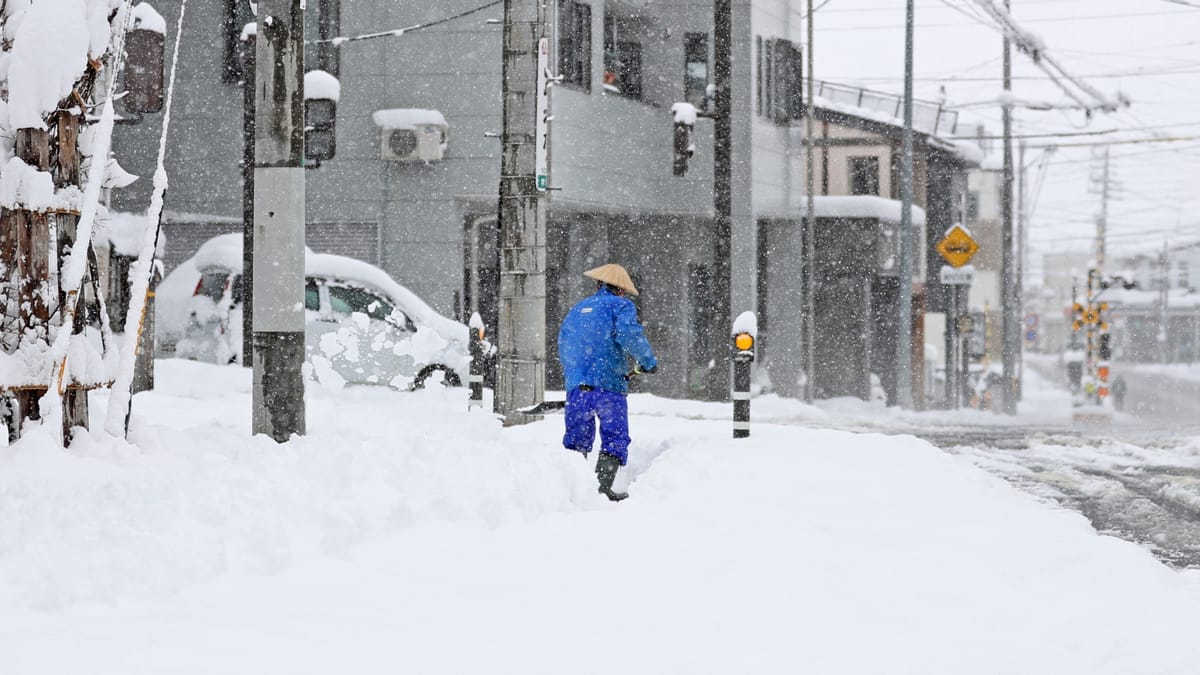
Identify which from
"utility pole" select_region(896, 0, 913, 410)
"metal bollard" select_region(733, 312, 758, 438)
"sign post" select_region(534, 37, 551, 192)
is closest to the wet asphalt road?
"metal bollard" select_region(733, 312, 758, 438)

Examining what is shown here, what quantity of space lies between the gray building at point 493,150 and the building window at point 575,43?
0.11 ft

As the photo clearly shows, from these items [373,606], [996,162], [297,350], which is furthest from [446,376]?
[996,162]

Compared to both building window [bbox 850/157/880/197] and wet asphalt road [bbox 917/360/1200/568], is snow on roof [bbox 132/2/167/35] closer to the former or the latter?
wet asphalt road [bbox 917/360/1200/568]

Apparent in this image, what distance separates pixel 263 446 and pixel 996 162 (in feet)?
152

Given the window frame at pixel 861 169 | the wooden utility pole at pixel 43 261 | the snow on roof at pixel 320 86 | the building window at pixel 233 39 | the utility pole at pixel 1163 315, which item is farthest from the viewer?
the utility pole at pixel 1163 315

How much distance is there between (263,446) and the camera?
6711 millimetres

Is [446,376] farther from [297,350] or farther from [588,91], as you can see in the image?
[297,350]

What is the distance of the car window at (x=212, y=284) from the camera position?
54.6 ft

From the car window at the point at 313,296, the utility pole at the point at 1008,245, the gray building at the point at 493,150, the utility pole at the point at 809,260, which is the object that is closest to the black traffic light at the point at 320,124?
the car window at the point at 313,296

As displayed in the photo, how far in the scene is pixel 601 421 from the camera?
27.5 ft

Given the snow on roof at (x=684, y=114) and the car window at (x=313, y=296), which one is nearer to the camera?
the car window at (x=313, y=296)

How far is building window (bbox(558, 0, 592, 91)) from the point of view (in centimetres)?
2177

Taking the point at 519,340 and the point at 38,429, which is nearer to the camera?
the point at 38,429

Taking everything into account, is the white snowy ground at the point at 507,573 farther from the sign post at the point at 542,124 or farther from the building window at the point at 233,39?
the building window at the point at 233,39
